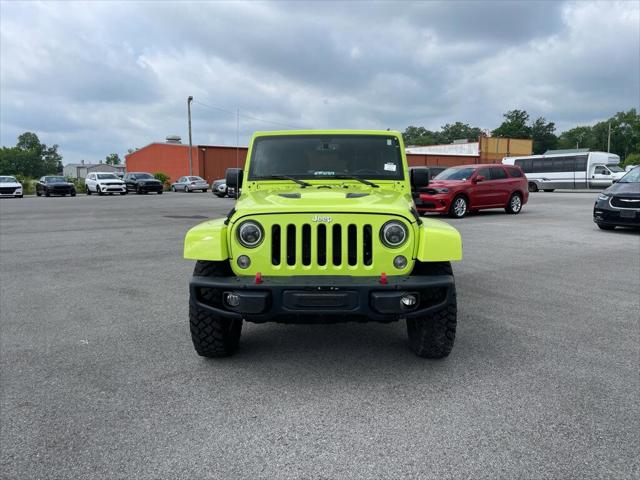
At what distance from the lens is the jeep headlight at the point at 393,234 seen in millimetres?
3430

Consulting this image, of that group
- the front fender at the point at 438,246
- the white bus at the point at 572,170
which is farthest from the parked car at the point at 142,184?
the front fender at the point at 438,246

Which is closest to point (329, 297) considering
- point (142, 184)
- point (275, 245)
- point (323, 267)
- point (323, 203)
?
point (323, 267)

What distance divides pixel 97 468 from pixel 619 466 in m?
2.58

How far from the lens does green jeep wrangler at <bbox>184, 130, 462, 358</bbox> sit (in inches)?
129

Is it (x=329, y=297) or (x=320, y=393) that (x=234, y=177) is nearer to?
(x=329, y=297)

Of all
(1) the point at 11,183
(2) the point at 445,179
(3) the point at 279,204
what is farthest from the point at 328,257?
(1) the point at 11,183

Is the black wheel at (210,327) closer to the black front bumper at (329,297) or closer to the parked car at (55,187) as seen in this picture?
the black front bumper at (329,297)

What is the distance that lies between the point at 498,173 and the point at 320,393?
14.8 metres

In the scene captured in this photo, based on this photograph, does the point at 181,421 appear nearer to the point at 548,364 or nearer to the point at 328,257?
the point at 328,257

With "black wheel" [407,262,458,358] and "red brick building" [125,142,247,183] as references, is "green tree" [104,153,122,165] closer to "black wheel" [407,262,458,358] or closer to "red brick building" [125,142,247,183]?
"red brick building" [125,142,247,183]

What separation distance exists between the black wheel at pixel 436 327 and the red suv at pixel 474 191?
36.7ft

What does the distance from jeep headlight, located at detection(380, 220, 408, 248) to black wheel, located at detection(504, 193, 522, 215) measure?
47.6 feet

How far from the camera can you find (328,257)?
11.1 ft

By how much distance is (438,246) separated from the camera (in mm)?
3398
